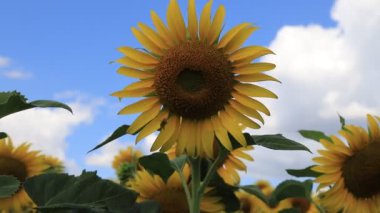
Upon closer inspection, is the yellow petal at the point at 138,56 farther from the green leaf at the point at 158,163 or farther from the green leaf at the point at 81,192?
the green leaf at the point at 81,192

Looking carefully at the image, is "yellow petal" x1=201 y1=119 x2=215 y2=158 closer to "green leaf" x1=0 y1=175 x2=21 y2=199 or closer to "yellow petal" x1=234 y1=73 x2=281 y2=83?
"yellow petal" x1=234 y1=73 x2=281 y2=83

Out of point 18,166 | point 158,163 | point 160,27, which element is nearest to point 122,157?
point 18,166

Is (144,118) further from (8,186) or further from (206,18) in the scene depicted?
(8,186)

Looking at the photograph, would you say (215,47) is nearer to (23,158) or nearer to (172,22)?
(172,22)

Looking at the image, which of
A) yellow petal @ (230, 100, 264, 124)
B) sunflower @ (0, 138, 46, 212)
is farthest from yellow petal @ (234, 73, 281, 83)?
sunflower @ (0, 138, 46, 212)

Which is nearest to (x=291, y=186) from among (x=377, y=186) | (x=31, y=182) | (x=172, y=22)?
(x=377, y=186)

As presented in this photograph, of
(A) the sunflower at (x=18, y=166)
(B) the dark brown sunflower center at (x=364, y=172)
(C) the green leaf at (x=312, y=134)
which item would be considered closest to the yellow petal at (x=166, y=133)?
(C) the green leaf at (x=312, y=134)
